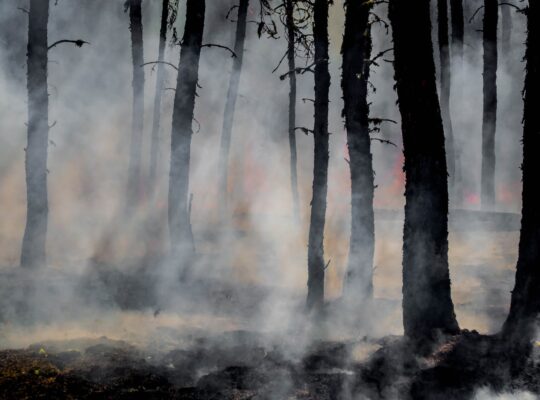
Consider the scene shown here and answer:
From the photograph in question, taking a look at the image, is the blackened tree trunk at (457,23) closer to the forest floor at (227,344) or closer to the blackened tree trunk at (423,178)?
the forest floor at (227,344)

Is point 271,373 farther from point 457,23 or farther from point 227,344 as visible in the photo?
point 457,23

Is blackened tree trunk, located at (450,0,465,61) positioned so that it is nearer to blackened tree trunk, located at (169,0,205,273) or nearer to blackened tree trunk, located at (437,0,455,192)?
blackened tree trunk, located at (437,0,455,192)

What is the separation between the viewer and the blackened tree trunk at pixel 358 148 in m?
8.08

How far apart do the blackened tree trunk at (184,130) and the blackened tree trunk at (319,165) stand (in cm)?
254

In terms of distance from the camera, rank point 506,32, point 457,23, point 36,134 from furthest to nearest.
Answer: point 506,32 → point 457,23 → point 36,134

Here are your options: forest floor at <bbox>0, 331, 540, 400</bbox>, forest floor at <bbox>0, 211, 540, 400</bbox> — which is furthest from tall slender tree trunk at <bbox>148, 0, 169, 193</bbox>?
forest floor at <bbox>0, 331, 540, 400</bbox>

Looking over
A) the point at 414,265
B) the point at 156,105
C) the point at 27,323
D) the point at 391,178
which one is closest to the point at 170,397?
the point at 414,265

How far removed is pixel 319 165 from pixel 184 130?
2911 mm

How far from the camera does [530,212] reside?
515 centimetres

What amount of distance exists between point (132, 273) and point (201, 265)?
1.44 m

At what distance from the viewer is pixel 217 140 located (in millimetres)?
28516

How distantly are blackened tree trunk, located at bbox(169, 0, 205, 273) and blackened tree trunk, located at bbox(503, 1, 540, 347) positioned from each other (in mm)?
5940

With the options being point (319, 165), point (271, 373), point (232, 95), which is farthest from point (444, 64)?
point (271, 373)

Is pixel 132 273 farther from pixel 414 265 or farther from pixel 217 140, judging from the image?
pixel 217 140
